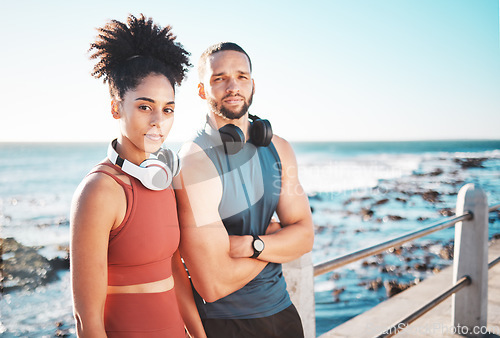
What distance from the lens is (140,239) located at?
1.30 m

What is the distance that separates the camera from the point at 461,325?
3.90m

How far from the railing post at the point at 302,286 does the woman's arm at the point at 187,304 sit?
A: 52cm

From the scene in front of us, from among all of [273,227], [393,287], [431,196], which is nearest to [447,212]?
[431,196]

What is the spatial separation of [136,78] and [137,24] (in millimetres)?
243

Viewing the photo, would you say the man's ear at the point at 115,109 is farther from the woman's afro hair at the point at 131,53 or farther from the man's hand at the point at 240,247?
the man's hand at the point at 240,247

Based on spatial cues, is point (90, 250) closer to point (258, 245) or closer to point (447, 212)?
point (258, 245)

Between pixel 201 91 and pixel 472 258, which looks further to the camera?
pixel 472 258

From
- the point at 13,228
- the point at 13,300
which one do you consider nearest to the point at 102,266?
the point at 13,300

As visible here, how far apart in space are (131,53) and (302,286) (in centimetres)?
133

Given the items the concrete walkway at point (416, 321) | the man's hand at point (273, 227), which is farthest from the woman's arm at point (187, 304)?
the concrete walkway at point (416, 321)

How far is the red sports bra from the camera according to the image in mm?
1269

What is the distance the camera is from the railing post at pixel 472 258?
3.67 m

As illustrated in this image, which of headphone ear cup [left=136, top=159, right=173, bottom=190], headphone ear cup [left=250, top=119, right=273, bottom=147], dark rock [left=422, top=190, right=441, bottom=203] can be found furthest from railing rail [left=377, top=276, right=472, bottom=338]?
dark rock [left=422, top=190, right=441, bottom=203]

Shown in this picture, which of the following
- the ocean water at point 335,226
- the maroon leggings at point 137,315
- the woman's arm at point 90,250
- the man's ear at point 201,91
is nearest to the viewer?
the woman's arm at point 90,250
